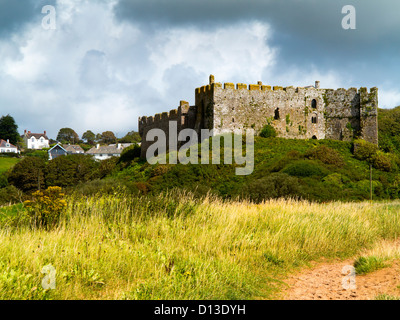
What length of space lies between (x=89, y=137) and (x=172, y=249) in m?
153

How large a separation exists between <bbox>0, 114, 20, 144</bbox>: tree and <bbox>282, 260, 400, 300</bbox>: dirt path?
117196 mm

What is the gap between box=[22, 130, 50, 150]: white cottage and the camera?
124 metres

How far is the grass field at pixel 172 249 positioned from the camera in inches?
220

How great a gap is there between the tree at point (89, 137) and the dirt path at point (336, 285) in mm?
152059

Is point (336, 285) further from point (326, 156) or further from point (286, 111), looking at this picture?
point (286, 111)

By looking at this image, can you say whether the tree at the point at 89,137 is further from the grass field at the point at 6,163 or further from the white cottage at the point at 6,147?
the grass field at the point at 6,163

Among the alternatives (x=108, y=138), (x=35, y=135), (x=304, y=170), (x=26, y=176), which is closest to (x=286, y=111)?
(x=304, y=170)

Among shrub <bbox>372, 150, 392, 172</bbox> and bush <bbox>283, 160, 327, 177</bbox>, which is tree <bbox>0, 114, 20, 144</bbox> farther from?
shrub <bbox>372, 150, 392, 172</bbox>

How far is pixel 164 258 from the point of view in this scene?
6461 millimetres

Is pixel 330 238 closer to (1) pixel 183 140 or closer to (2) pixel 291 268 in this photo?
(2) pixel 291 268

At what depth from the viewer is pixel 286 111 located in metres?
44.5

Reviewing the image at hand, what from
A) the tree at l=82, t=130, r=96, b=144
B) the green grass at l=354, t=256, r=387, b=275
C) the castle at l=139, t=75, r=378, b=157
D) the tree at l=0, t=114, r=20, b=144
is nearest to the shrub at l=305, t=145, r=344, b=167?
the castle at l=139, t=75, r=378, b=157
